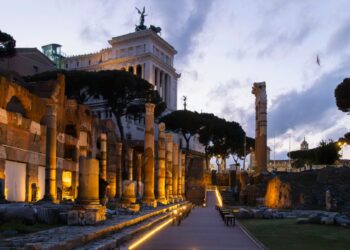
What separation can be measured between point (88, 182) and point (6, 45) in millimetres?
44832

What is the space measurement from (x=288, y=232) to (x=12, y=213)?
8.21 metres

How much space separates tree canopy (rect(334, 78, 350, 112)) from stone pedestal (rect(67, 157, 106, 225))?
4401 centimetres

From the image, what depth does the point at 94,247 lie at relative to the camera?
29.8 feet

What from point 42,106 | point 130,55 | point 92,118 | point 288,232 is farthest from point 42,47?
point 288,232

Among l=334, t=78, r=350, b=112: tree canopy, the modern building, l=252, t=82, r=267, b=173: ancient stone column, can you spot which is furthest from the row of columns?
the modern building

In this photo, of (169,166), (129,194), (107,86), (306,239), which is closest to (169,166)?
(169,166)

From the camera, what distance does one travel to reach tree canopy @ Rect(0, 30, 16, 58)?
5425 centimetres

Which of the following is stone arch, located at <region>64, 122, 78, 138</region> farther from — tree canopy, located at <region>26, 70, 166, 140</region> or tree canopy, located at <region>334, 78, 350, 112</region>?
tree canopy, located at <region>334, 78, 350, 112</region>

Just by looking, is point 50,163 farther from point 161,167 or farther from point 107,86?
point 107,86

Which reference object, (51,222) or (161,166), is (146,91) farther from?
(51,222)

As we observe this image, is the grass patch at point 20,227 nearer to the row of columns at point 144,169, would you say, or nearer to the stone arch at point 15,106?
the row of columns at point 144,169

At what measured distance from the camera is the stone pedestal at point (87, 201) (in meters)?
12.6

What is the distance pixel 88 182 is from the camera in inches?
549

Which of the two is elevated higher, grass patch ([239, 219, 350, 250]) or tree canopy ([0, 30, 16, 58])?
tree canopy ([0, 30, 16, 58])
